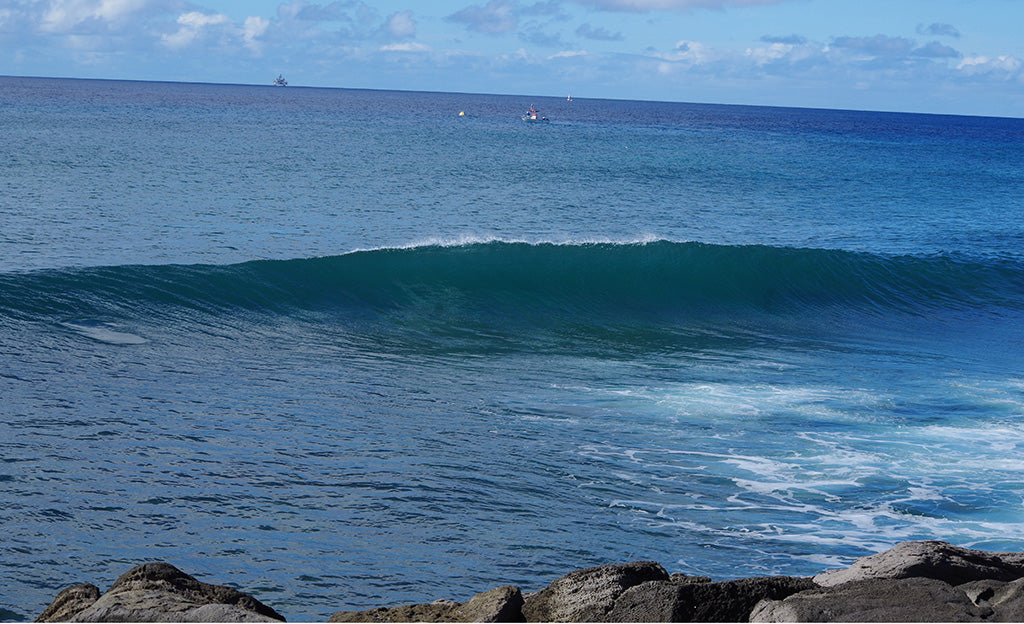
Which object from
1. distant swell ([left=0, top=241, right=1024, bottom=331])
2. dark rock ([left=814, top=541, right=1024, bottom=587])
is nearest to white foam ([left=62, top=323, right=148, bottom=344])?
distant swell ([left=0, top=241, right=1024, bottom=331])

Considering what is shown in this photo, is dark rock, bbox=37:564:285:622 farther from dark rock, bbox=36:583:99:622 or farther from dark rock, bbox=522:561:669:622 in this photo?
dark rock, bbox=522:561:669:622

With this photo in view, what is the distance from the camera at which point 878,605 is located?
4465 mm

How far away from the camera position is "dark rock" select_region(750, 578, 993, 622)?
14.2ft

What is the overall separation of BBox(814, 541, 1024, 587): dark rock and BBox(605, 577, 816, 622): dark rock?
2.01 ft

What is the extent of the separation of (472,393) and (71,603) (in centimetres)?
713

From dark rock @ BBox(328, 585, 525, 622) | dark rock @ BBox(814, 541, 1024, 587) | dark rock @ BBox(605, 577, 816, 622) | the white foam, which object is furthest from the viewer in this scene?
the white foam

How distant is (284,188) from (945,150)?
6498 centimetres

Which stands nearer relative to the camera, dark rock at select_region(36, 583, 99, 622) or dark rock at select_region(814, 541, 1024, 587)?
dark rock at select_region(36, 583, 99, 622)

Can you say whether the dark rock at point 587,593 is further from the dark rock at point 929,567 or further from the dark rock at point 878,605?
the dark rock at point 929,567

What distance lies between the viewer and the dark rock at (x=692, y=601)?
4.53m

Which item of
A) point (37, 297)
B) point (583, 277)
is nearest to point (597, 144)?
point (583, 277)

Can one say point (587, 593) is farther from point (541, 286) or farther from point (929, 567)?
point (541, 286)

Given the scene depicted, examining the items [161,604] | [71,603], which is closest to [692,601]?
[161,604]

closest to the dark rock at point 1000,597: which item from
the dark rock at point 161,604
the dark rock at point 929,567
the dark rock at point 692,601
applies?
the dark rock at point 929,567
